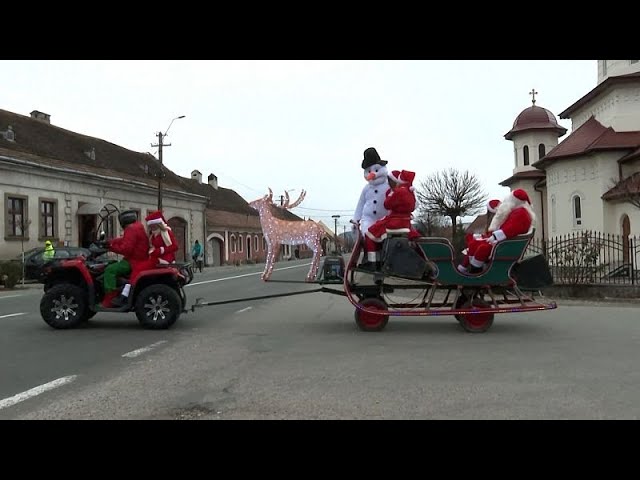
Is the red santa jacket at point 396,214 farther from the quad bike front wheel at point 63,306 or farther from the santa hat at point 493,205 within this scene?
the quad bike front wheel at point 63,306

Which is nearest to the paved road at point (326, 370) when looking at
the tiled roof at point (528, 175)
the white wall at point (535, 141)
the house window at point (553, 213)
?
the house window at point (553, 213)

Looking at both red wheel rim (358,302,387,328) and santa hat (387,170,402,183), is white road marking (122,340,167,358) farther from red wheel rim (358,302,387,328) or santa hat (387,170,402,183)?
santa hat (387,170,402,183)

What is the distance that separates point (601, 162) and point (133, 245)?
25250 mm

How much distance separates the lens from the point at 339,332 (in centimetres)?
891

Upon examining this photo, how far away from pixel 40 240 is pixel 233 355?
26181 mm

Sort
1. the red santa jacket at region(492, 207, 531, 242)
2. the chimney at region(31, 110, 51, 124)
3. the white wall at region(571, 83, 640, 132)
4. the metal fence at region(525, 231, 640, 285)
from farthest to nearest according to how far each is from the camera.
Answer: the chimney at region(31, 110, 51, 124) → the white wall at region(571, 83, 640, 132) → the metal fence at region(525, 231, 640, 285) → the red santa jacket at region(492, 207, 531, 242)

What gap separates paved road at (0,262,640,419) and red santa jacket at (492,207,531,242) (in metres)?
1.54

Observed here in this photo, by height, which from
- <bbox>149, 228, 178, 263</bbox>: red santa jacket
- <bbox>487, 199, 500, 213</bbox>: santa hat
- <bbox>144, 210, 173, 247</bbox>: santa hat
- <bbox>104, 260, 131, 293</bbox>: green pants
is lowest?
<bbox>104, 260, 131, 293</bbox>: green pants

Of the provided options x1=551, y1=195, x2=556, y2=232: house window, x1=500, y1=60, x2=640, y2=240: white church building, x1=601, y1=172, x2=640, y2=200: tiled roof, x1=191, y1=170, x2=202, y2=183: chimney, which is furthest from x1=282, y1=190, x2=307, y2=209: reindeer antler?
x1=191, y1=170, x2=202, y2=183: chimney

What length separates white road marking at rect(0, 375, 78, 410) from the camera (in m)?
4.87

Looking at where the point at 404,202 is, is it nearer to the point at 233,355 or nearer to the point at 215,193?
the point at 233,355

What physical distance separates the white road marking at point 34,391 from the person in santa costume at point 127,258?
3.30 metres

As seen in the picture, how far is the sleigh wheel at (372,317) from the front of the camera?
28.8ft

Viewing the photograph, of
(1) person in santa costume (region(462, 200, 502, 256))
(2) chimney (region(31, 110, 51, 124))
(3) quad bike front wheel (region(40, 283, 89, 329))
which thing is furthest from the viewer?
(2) chimney (region(31, 110, 51, 124))
